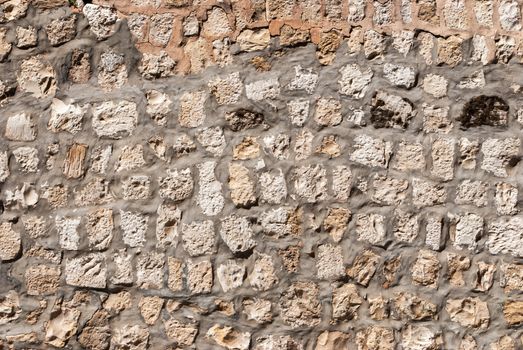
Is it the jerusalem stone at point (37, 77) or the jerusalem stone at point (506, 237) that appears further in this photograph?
the jerusalem stone at point (37, 77)

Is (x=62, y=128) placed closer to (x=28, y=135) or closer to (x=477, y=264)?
(x=28, y=135)

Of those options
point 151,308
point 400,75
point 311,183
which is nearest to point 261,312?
point 151,308

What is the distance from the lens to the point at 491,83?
4.03 m

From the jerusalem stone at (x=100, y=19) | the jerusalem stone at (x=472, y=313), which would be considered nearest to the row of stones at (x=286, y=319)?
the jerusalem stone at (x=472, y=313)

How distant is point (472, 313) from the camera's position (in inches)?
157

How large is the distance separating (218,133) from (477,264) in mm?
1198

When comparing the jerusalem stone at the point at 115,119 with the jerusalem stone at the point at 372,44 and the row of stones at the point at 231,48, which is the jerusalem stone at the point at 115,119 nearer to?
the row of stones at the point at 231,48

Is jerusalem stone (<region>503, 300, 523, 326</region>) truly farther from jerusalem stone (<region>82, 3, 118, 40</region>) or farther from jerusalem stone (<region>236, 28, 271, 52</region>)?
jerusalem stone (<region>82, 3, 118, 40</region>)

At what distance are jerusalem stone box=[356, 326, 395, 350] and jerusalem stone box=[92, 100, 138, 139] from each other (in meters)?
1.28

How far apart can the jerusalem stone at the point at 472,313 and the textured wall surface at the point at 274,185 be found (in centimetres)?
1

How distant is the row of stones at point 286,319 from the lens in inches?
157

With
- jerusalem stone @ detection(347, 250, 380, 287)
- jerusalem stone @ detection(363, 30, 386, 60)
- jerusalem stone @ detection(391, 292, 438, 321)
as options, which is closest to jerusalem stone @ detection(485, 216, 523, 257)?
jerusalem stone @ detection(391, 292, 438, 321)

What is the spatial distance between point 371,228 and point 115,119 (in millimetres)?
1158

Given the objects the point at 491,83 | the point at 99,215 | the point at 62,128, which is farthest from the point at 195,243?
the point at 491,83
